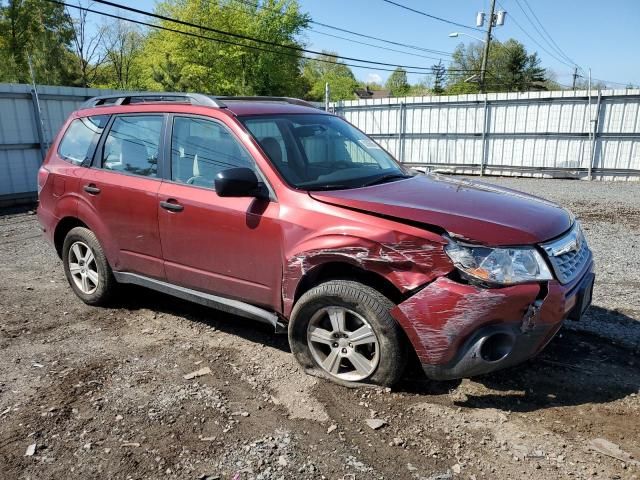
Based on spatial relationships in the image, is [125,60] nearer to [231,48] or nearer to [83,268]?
[231,48]

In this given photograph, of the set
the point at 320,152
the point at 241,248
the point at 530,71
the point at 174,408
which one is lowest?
the point at 174,408

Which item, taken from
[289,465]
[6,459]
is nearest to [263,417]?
[289,465]

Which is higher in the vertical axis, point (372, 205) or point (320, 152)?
point (320, 152)

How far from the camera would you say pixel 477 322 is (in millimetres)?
2736

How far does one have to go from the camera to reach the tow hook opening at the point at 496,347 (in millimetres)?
2773

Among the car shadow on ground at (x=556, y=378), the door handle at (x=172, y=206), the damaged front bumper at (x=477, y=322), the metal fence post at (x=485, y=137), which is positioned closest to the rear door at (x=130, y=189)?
the door handle at (x=172, y=206)

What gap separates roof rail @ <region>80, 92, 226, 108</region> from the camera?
3.95 metres

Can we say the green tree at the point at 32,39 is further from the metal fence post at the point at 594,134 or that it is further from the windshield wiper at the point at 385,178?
the windshield wiper at the point at 385,178

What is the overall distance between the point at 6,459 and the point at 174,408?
0.89 meters

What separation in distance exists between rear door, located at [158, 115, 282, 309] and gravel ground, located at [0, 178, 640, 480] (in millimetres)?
612

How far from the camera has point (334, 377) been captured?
3.32 m

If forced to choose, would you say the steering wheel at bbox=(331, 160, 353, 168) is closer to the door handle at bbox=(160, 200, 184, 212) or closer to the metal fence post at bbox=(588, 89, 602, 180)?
the door handle at bbox=(160, 200, 184, 212)

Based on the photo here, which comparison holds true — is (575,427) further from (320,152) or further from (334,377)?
(320,152)

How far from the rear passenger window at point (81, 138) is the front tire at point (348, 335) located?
9.04ft
